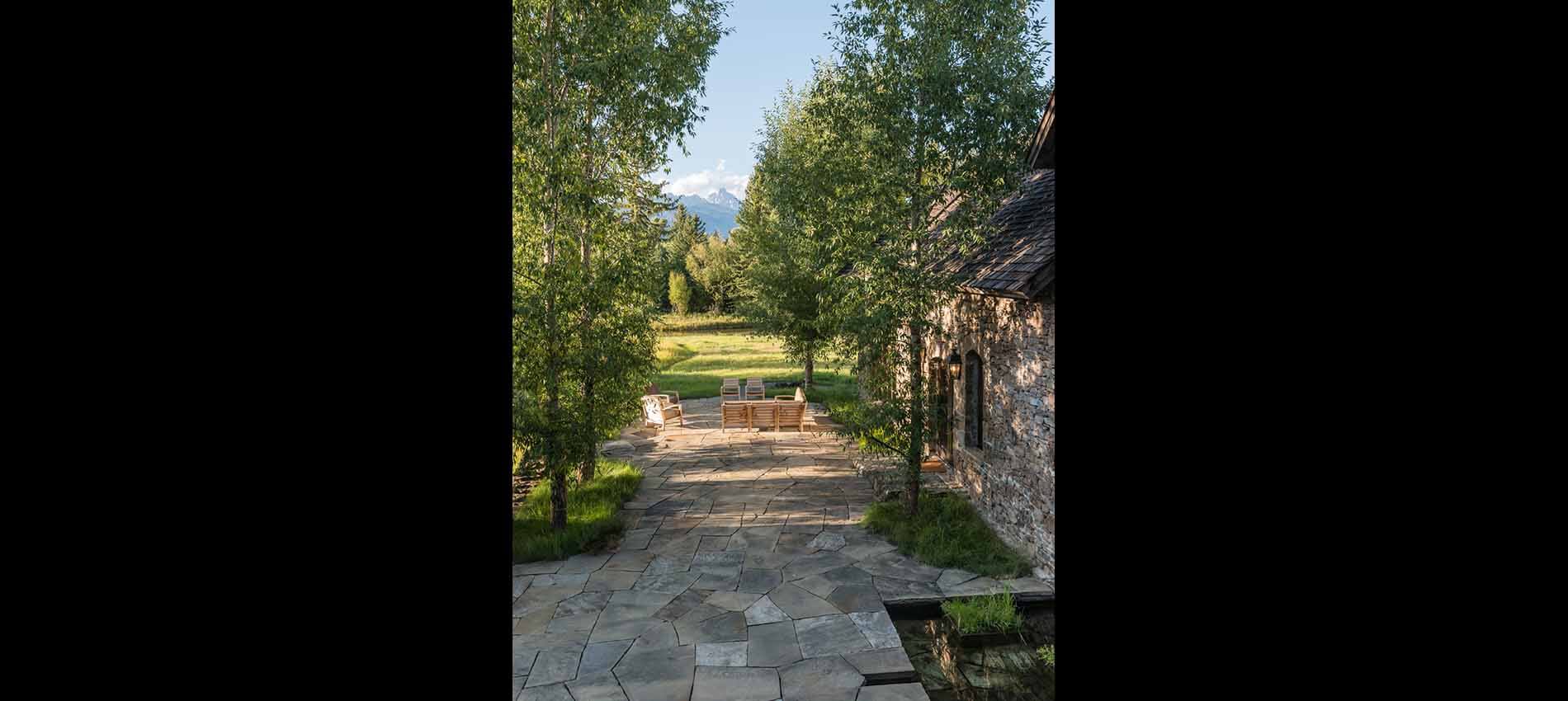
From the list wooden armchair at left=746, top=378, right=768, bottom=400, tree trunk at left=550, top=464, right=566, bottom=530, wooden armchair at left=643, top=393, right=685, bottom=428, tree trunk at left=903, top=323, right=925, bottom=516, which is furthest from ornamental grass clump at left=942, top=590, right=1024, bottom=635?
wooden armchair at left=746, top=378, right=768, bottom=400

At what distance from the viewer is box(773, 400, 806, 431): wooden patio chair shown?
58.3ft

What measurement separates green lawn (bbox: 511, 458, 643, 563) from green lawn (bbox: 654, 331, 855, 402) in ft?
26.4

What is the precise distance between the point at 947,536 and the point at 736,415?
8.49 m

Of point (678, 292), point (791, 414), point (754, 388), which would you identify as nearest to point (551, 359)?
point (791, 414)

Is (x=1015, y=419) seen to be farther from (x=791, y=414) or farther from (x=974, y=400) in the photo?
(x=791, y=414)

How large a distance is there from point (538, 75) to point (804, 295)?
11.9 m

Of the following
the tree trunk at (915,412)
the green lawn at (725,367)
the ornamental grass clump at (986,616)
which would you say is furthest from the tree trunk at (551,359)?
the green lawn at (725,367)

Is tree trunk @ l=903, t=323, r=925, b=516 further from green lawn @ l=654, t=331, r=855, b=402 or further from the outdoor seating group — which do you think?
green lawn @ l=654, t=331, r=855, b=402
